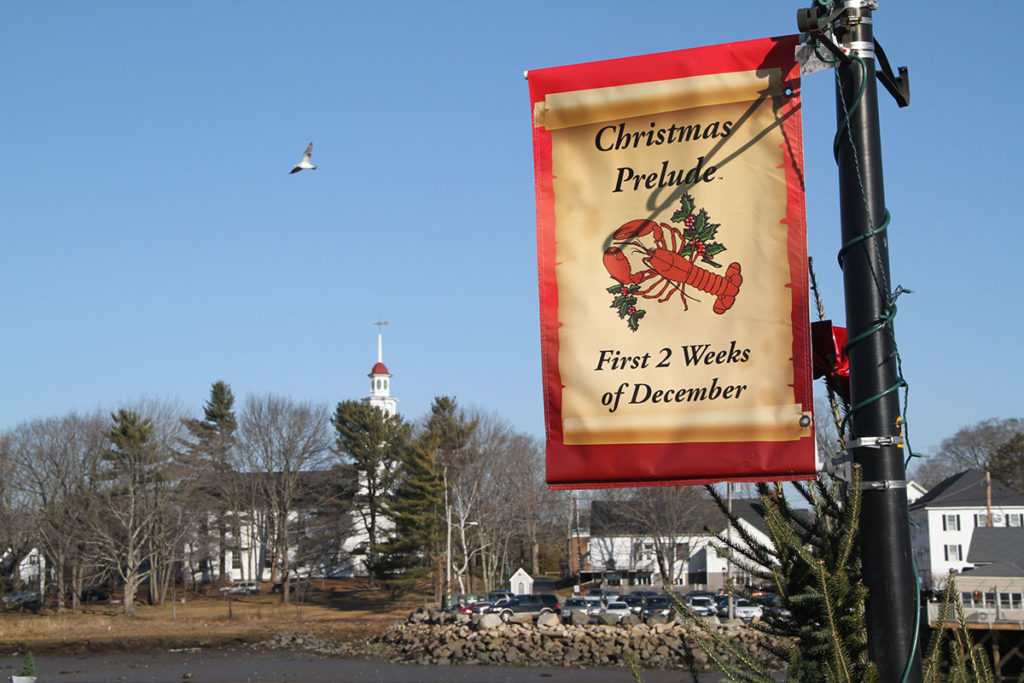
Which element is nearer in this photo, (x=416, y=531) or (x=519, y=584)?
(x=519, y=584)

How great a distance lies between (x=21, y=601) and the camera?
63781mm

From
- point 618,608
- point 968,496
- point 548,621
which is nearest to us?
point 548,621

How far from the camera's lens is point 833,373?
3998mm

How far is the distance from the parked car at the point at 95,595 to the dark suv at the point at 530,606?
110ft

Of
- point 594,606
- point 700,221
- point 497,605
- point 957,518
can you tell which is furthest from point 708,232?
point 957,518

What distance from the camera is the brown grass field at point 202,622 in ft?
168

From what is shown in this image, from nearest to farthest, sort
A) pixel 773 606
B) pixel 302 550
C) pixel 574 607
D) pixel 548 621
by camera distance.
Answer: pixel 773 606
pixel 548 621
pixel 574 607
pixel 302 550

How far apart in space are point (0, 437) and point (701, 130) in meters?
72.2

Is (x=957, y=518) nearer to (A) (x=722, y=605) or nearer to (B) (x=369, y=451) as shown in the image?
(A) (x=722, y=605)

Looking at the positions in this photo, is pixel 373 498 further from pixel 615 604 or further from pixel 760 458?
pixel 760 458

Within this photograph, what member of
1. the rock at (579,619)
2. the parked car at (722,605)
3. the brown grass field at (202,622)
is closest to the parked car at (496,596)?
the brown grass field at (202,622)

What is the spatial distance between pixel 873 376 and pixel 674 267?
100 cm

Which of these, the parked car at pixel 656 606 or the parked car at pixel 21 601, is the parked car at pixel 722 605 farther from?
the parked car at pixel 21 601

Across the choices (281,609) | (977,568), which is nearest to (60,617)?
(281,609)
